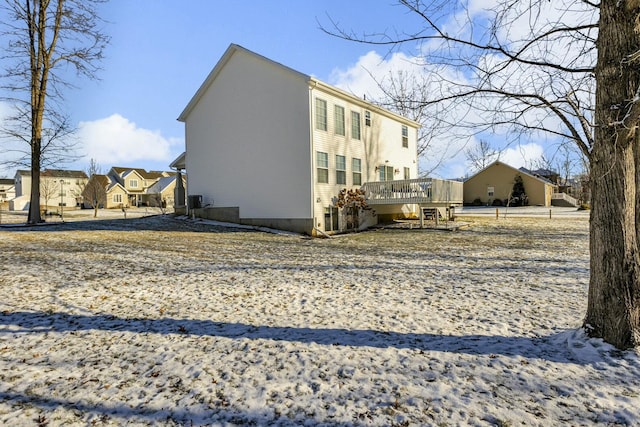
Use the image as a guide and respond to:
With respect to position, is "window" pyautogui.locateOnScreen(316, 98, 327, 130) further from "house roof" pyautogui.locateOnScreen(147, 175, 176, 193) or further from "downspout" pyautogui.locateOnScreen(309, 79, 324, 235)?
"house roof" pyautogui.locateOnScreen(147, 175, 176, 193)

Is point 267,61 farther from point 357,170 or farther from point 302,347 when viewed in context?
point 302,347

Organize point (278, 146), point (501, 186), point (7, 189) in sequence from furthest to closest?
1. point (7, 189)
2. point (501, 186)
3. point (278, 146)

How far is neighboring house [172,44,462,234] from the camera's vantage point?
52.0 ft

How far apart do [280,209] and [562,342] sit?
13.3 m

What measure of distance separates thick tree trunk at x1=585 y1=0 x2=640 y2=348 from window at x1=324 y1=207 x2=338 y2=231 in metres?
12.9

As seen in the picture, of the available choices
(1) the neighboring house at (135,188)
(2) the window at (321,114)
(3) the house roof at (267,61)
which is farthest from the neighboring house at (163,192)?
(2) the window at (321,114)

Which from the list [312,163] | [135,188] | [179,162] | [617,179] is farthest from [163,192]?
[617,179]

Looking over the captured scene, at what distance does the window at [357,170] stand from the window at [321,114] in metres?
2.81

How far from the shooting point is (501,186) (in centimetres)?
4556

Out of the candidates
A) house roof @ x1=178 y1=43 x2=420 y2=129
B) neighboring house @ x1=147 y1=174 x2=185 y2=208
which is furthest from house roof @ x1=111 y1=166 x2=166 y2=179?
house roof @ x1=178 y1=43 x2=420 y2=129

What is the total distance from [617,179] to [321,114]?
13.5 metres

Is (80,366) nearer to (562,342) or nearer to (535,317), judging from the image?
(562,342)

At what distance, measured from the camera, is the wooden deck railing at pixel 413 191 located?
55.0 feet

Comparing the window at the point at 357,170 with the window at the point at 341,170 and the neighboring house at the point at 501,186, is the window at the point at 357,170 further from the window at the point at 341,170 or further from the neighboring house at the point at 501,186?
the neighboring house at the point at 501,186
